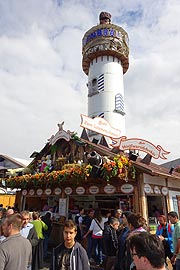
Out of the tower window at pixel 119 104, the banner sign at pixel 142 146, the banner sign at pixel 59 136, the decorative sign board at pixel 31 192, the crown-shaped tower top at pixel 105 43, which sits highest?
the crown-shaped tower top at pixel 105 43

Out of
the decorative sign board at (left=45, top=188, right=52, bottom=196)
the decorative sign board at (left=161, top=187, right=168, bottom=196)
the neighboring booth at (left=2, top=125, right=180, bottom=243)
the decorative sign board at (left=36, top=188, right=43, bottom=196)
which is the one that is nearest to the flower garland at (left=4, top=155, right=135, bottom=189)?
the neighboring booth at (left=2, top=125, right=180, bottom=243)

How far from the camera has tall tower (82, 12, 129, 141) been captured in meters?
25.2

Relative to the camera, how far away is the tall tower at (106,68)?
82.7ft

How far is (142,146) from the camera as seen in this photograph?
10055mm

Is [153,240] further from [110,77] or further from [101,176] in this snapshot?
[110,77]

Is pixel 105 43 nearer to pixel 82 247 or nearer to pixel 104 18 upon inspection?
pixel 104 18

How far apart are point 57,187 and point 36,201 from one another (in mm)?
4733

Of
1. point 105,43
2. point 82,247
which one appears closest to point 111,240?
point 82,247

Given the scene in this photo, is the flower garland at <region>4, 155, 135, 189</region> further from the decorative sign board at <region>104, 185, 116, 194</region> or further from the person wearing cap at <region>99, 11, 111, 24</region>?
the person wearing cap at <region>99, 11, 111, 24</region>

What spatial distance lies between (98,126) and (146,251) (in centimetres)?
1096

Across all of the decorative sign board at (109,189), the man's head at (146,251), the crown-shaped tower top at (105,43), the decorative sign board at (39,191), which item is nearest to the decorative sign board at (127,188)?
the decorative sign board at (109,189)

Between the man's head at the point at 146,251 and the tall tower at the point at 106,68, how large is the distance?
70.5 ft

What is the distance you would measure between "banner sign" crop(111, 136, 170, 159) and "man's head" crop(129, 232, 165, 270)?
825 centimetres

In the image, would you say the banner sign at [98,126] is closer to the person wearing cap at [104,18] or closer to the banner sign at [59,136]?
the banner sign at [59,136]
